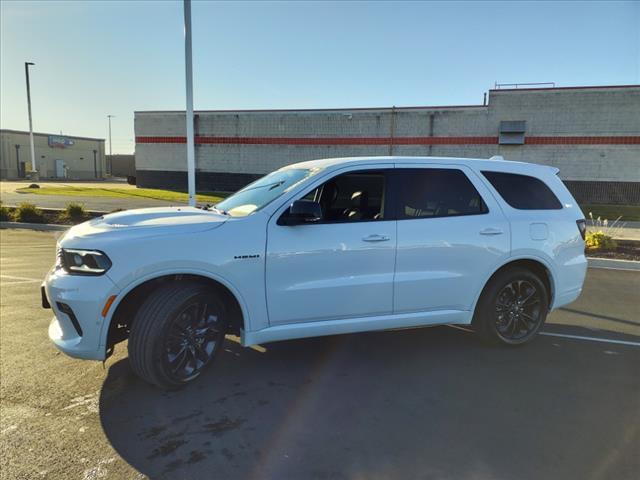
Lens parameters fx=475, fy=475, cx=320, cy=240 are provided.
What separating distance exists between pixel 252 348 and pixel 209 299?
1184 millimetres

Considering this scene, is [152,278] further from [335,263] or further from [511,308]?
[511,308]

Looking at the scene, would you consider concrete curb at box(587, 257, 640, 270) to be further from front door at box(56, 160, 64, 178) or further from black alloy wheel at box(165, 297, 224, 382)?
front door at box(56, 160, 64, 178)

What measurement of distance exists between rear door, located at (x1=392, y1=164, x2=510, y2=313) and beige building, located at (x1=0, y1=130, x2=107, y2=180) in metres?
56.0

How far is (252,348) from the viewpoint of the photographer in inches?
185

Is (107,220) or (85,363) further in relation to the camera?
(85,363)

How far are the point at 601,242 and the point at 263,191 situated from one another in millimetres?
9632

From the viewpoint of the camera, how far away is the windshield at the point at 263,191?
13.4 ft

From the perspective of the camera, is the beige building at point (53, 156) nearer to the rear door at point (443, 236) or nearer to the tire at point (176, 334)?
the tire at point (176, 334)

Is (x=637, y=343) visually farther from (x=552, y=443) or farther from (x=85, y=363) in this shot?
(x=85, y=363)

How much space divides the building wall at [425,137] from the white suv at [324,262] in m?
21.7

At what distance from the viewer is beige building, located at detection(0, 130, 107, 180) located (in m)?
55.6

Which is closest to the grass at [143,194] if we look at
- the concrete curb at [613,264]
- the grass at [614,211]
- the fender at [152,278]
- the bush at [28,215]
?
the bush at [28,215]

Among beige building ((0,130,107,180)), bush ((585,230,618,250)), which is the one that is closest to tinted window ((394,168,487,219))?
bush ((585,230,618,250))

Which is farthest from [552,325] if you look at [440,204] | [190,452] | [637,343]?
[190,452]
